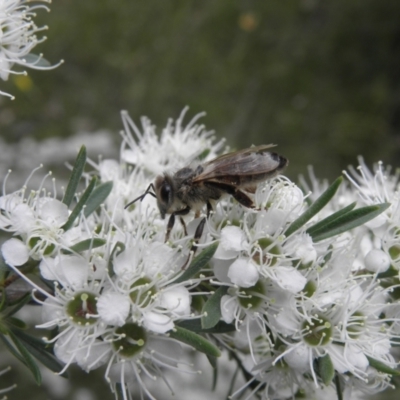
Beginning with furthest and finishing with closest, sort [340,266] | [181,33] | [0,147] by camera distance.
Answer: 1. [181,33]
2. [0,147]
3. [340,266]

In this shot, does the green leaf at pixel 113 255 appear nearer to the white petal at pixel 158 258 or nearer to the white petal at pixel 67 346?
the white petal at pixel 158 258

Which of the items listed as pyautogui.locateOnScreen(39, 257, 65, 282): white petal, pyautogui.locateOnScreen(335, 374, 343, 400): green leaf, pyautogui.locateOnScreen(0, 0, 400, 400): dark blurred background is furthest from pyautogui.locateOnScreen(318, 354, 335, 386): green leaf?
pyautogui.locateOnScreen(0, 0, 400, 400): dark blurred background

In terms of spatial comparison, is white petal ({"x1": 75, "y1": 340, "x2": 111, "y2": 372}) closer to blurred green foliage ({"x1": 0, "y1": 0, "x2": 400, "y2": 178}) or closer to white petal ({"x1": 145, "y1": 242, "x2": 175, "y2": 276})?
white petal ({"x1": 145, "y1": 242, "x2": 175, "y2": 276})

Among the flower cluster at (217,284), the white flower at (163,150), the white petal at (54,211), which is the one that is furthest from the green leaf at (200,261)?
the white flower at (163,150)

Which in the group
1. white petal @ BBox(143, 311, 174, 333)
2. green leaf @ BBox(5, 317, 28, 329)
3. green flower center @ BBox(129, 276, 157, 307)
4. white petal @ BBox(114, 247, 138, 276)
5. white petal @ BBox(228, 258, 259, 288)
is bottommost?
green leaf @ BBox(5, 317, 28, 329)

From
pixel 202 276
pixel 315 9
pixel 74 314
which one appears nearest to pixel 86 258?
pixel 74 314

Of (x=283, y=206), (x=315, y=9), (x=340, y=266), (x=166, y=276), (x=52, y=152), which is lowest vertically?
(x=52, y=152)

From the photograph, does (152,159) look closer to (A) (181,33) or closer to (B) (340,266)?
(B) (340,266)
